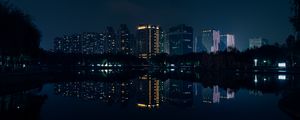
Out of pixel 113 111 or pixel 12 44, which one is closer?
pixel 113 111

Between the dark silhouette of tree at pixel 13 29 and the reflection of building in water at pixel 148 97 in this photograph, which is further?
the dark silhouette of tree at pixel 13 29

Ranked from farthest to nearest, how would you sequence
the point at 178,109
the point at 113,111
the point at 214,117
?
the point at 178,109, the point at 113,111, the point at 214,117

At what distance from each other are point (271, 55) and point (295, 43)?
99.1 metres

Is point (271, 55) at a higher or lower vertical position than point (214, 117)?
higher

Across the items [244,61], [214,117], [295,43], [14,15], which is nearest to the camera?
[214,117]

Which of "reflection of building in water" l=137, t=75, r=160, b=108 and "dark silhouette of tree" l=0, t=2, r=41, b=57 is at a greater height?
"dark silhouette of tree" l=0, t=2, r=41, b=57

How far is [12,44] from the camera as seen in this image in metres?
56.0

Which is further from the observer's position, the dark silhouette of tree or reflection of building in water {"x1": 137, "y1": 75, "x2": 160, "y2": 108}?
the dark silhouette of tree

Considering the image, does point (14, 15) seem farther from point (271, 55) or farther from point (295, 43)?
point (271, 55)

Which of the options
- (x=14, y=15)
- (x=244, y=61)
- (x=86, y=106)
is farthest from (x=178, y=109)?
(x=244, y=61)

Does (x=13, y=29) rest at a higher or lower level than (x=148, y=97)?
higher

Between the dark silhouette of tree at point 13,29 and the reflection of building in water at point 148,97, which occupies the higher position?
the dark silhouette of tree at point 13,29

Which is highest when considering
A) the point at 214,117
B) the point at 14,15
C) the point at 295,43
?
the point at 14,15

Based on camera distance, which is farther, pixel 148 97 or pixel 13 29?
pixel 13 29
